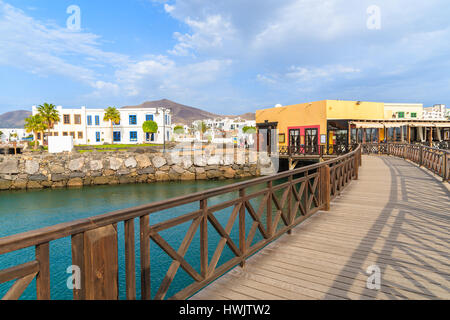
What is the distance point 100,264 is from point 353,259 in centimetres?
320

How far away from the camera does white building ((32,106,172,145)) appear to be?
45781 millimetres

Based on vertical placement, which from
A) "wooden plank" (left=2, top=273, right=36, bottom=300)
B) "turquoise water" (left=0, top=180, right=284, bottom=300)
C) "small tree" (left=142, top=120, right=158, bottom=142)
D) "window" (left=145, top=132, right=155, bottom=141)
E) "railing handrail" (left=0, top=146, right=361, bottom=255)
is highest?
"small tree" (left=142, top=120, right=158, bottom=142)

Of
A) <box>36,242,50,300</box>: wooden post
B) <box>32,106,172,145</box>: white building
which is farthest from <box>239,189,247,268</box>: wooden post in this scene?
<box>32,106,172,145</box>: white building

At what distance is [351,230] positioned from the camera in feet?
16.3

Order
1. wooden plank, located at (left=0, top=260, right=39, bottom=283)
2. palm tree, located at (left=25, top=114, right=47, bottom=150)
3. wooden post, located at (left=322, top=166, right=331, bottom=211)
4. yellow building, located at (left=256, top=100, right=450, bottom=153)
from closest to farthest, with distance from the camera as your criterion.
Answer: wooden plank, located at (left=0, top=260, right=39, bottom=283) < wooden post, located at (left=322, top=166, right=331, bottom=211) < yellow building, located at (left=256, top=100, right=450, bottom=153) < palm tree, located at (left=25, top=114, right=47, bottom=150)

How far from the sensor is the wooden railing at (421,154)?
9.68 metres

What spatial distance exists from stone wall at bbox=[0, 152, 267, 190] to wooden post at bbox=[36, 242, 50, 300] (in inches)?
966

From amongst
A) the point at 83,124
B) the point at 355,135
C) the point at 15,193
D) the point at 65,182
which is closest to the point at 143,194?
A: the point at 65,182

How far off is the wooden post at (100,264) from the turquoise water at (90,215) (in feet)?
17.5

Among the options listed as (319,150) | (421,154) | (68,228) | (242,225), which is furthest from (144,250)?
(319,150)

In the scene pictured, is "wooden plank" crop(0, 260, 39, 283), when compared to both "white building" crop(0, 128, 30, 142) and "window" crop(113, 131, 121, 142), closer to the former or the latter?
"window" crop(113, 131, 121, 142)

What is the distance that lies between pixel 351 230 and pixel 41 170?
26153 mm

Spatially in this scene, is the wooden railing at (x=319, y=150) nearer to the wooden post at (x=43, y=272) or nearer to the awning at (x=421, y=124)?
the awning at (x=421, y=124)

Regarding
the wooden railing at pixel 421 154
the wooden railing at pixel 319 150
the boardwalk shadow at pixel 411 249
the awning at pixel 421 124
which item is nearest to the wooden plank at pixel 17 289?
the boardwalk shadow at pixel 411 249
